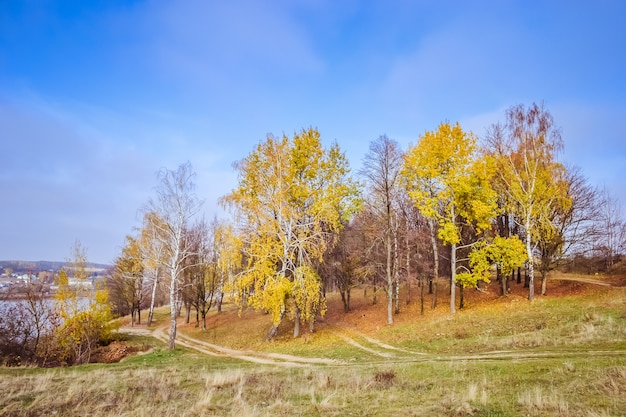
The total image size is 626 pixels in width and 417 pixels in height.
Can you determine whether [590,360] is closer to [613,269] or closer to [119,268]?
[613,269]

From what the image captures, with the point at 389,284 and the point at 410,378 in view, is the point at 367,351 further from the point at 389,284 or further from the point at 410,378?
the point at 410,378

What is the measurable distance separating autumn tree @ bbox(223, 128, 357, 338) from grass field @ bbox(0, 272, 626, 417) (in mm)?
4034

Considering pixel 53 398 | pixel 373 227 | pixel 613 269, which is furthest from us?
pixel 613 269

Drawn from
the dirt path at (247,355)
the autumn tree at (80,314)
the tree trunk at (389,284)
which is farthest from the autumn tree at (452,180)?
the autumn tree at (80,314)

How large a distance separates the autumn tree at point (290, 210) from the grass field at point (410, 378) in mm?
4034

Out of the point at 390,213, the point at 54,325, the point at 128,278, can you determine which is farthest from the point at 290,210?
the point at 128,278

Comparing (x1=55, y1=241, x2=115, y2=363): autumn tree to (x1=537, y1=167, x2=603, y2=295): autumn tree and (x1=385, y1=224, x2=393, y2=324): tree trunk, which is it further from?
(x1=537, y1=167, x2=603, y2=295): autumn tree

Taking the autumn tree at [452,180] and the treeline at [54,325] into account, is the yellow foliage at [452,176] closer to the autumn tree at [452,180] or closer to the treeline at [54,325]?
the autumn tree at [452,180]

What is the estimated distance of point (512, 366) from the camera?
12.0m

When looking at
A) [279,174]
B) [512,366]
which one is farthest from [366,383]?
[279,174]

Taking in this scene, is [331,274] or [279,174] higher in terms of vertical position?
[279,174]

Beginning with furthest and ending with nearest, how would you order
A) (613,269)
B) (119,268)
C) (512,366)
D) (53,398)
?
(119,268), (613,269), (512,366), (53,398)

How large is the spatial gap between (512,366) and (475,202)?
16.8m

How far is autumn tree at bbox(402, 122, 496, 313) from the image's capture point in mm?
27094
